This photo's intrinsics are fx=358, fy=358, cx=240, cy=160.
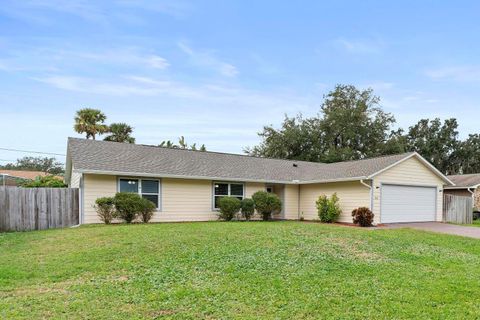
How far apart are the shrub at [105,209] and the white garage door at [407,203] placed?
1234 centimetres

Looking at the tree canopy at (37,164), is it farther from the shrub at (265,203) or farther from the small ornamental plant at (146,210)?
the shrub at (265,203)

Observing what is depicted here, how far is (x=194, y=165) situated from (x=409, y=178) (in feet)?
36.5

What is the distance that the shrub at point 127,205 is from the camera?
14633 mm

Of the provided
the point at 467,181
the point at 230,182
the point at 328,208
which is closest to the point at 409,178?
the point at 328,208

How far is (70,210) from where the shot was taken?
14633mm

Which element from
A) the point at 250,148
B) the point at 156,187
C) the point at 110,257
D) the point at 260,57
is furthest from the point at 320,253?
the point at 250,148

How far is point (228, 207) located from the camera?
17328 millimetres

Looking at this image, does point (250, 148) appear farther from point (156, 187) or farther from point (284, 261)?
point (284, 261)

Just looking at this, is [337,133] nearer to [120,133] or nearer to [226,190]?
[120,133]

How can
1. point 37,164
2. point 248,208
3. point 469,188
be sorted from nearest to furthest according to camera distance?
point 248,208 → point 469,188 → point 37,164

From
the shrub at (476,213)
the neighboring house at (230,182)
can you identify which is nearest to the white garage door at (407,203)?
the neighboring house at (230,182)

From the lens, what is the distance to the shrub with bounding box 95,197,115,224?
47.5 ft

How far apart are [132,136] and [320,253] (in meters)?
27.1

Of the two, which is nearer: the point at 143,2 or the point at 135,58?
the point at 143,2
